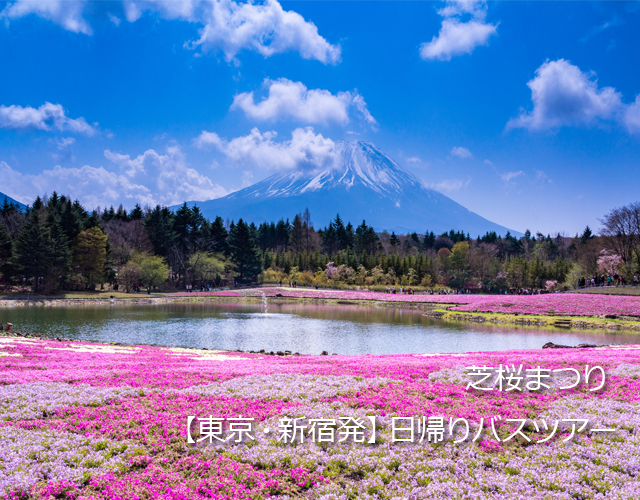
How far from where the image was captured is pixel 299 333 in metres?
32.2

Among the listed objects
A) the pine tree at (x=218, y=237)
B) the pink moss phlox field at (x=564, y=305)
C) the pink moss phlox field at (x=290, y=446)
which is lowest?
the pink moss phlox field at (x=564, y=305)

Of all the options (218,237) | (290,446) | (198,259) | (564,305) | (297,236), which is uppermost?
(297,236)

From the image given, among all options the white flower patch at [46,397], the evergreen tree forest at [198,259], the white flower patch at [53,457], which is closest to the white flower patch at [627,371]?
the white flower patch at [53,457]

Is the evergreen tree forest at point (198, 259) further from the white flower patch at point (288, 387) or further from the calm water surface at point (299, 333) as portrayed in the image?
the white flower patch at point (288, 387)

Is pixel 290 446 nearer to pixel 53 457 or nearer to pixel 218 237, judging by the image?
pixel 53 457

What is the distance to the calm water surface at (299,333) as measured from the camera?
2678 cm

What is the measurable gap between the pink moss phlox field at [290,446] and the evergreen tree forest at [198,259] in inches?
2439

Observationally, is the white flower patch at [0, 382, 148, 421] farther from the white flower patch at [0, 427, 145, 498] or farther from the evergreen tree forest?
the evergreen tree forest

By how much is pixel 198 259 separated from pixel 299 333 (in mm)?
56049

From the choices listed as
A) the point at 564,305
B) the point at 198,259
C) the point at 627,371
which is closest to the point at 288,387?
the point at 627,371

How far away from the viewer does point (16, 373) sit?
1168cm

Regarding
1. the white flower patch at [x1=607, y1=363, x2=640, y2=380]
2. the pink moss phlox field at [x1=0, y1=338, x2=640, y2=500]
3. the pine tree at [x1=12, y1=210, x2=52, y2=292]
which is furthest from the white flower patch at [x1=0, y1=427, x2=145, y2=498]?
the pine tree at [x1=12, y1=210, x2=52, y2=292]

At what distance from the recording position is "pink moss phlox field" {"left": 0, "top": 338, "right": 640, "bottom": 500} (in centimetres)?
587

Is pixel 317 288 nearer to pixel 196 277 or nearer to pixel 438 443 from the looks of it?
pixel 196 277
